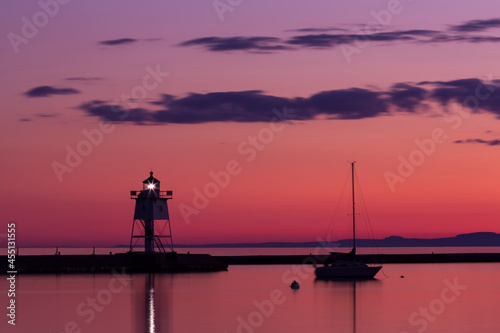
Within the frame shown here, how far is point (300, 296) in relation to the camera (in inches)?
2896

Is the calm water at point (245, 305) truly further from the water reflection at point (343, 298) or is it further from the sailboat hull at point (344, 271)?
the sailboat hull at point (344, 271)

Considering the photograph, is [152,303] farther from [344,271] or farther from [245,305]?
[344,271]

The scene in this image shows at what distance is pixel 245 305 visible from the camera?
6462cm

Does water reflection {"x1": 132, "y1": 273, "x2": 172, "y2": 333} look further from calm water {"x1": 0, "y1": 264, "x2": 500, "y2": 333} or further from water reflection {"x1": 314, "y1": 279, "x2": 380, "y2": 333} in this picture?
water reflection {"x1": 314, "y1": 279, "x2": 380, "y2": 333}

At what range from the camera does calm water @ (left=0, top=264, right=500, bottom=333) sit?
168ft

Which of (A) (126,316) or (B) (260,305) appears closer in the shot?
(A) (126,316)

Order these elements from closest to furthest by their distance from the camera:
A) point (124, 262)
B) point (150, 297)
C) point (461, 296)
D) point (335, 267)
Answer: point (150, 297) → point (461, 296) → point (335, 267) → point (124, 262)

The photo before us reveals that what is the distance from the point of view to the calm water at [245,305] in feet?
168

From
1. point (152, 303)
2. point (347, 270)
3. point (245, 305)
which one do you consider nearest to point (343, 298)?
point (245, 305)

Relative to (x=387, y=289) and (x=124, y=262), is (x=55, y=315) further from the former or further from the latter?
(x=124, y=262)

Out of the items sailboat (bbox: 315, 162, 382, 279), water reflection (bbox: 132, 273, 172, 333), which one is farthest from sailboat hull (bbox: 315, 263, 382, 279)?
water reflection (bbox: 132, 273, 172, 333)

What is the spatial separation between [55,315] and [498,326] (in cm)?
2737

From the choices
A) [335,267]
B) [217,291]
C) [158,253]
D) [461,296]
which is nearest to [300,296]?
[217,291]

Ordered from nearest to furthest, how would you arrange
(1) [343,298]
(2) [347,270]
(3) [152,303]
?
(3) [152,303] < (1) [343,298] < (2) [347,270]
